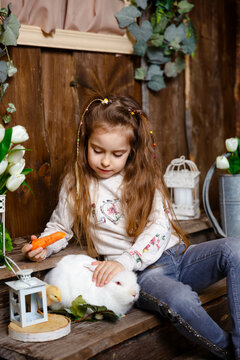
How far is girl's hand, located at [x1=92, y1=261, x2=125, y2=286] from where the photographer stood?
1839 millimetres

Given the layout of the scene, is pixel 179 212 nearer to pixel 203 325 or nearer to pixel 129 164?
pixel 129 164

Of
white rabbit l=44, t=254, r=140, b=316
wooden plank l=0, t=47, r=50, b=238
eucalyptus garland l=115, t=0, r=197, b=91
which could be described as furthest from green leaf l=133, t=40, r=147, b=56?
white rabbit l=44, t=254, r=140, b=316

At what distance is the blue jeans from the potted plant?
1.62 ft

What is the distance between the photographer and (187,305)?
6.06 feet

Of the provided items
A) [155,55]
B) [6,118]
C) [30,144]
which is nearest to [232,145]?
[155,55]

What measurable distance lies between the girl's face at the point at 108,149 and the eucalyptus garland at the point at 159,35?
78 cm

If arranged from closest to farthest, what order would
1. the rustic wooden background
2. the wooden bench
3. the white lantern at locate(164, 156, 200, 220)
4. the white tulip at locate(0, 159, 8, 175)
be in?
the wooden bench
the white tulip at locate(0, 159, 8, 175)
the rustic wooden background
the white lantern at locate(164, 156, 200, 220)

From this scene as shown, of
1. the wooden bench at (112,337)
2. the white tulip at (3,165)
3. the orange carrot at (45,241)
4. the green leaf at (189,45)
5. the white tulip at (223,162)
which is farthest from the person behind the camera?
the green leaf at (189,45)

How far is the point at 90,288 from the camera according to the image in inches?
71.7

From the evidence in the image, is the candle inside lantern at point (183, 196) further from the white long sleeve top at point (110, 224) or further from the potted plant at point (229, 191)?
the white long sleeve top at point (110, 224)

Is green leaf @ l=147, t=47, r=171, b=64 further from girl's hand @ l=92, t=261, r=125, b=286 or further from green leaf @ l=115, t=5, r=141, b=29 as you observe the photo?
girl's hand @ l=92, t=261, r=125, b=286

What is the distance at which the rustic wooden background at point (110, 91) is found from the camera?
2.32 meters

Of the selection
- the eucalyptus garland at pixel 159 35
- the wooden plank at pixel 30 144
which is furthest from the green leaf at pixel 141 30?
the wooden plank at pixel 30 144

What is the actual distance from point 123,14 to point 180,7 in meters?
0.37
